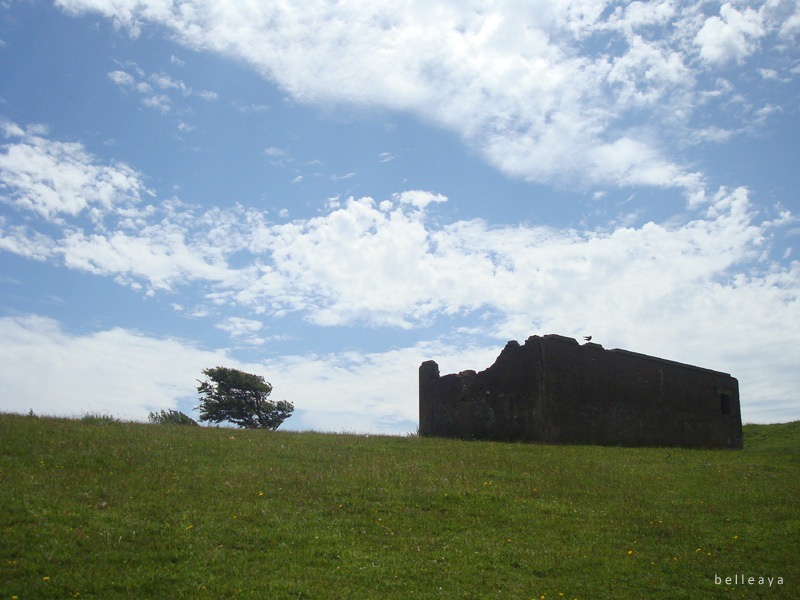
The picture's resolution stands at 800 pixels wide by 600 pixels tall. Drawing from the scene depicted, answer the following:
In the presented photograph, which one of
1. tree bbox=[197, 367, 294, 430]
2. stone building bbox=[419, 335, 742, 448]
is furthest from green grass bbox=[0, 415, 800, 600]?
tree bbox=[197, 367, 294, 430]

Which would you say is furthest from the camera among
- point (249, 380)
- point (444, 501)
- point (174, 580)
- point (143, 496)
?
point (249, 380)

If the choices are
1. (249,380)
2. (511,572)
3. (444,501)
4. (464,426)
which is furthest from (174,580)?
(249,380)

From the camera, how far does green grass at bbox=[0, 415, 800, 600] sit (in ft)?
37.7

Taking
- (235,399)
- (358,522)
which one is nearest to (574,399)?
(358,522)

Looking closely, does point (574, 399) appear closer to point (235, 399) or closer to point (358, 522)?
point (358, 522)

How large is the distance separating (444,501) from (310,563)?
4772 mm

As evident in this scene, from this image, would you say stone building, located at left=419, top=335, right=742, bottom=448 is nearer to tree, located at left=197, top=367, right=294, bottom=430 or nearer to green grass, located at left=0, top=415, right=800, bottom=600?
green grass, located at left=0, top=415, right=800, bottom=600

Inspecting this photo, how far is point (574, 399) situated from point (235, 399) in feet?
103

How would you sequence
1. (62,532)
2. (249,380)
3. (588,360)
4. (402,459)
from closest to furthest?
(62,532) → (402,459) → (588,360) → (249,380)

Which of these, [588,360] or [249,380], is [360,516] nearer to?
[588,360]

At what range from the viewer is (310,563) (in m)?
12.2

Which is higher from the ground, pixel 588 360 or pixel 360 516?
pixel 588 360

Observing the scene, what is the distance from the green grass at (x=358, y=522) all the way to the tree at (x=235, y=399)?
3088 cm

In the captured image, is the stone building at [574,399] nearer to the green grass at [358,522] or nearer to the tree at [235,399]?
the green grass at [358,522]
